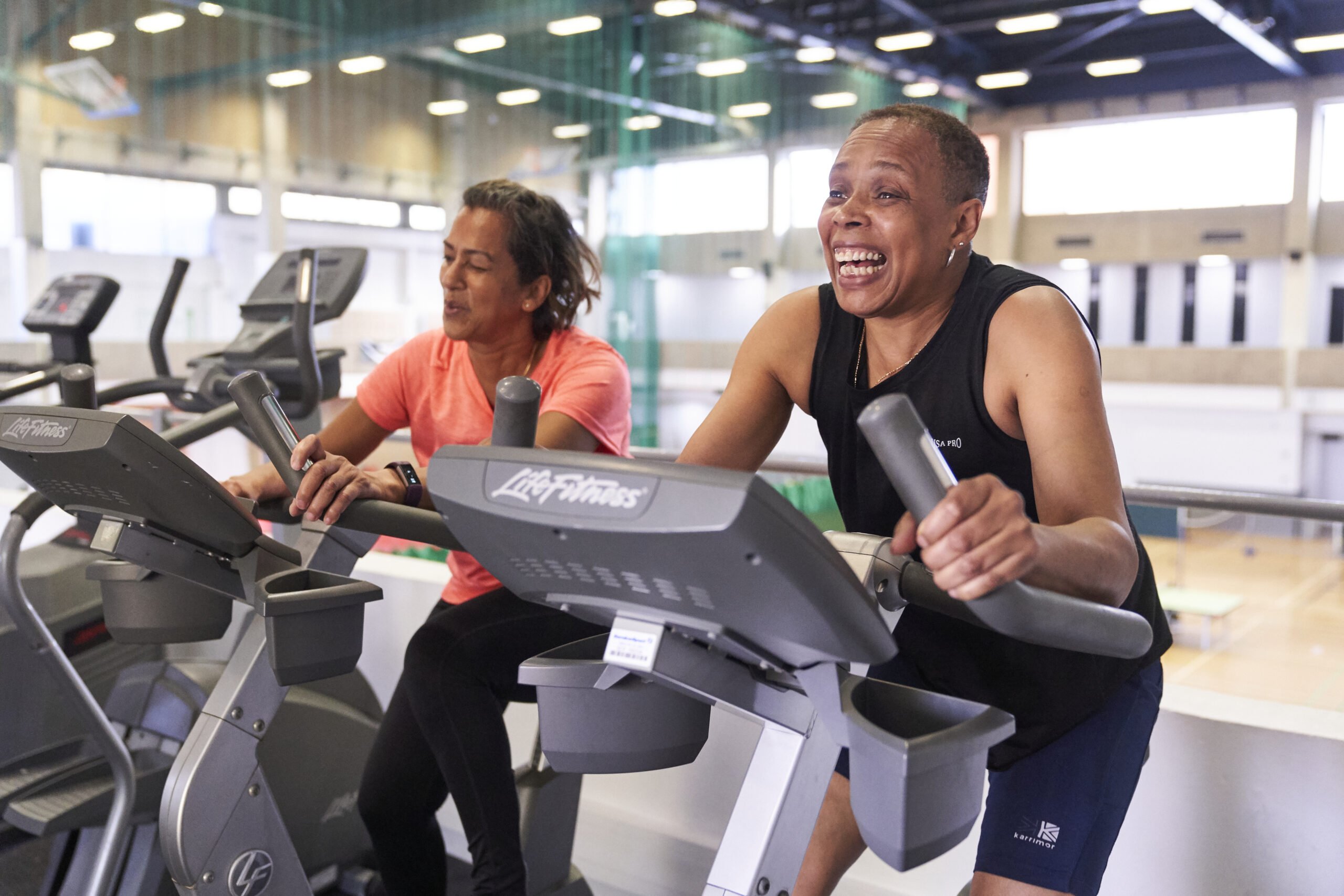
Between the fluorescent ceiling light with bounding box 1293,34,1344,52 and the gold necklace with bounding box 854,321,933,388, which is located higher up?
the fluorescent ceiling light with bounding box 1293,34,1344,52

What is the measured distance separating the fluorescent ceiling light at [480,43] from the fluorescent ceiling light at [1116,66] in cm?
853

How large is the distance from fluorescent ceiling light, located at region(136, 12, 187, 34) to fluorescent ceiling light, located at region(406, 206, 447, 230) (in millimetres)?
1893

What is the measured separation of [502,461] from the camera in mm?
810

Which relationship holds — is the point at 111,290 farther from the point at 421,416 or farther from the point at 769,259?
the point at 769,259

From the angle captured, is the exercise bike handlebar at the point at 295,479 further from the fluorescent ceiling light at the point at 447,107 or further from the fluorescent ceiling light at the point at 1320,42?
the fluorescent ceiling light at the point at 1320,42

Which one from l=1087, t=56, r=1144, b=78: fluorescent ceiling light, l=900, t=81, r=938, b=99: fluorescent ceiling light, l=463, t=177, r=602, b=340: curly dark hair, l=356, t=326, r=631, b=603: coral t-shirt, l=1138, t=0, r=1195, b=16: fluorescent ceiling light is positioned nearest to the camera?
l=356, t=326, r=631, b=603: coral t-shirt

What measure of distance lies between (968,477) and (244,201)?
18.4 ft

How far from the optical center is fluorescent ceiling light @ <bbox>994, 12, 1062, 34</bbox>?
11.4 m

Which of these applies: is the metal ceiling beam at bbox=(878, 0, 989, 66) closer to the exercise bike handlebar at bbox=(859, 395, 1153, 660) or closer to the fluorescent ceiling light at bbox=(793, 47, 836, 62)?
the fluorescent ceiling light at bbox=(793, 47, 836, 62)

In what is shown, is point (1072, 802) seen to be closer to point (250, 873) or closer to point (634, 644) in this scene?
point (634, 644)

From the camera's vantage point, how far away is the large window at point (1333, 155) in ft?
41.3

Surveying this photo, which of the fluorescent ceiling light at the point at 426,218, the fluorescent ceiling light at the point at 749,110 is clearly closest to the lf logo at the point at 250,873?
the fluorescent ceiling light at the point at 426,218

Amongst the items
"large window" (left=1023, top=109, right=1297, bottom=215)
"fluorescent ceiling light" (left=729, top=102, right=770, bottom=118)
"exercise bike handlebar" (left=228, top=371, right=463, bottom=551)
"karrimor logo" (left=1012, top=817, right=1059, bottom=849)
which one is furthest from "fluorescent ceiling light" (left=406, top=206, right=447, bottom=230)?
"large window" (left=1023, top=109, right=1297, bottom=215)

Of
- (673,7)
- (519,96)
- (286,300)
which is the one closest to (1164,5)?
(673,7)
